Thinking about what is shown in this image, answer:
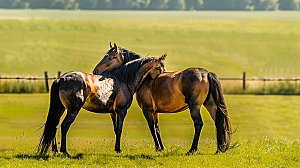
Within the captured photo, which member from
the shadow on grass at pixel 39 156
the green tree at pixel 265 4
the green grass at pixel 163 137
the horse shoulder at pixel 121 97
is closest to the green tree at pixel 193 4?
the green tree at pixel 265 4

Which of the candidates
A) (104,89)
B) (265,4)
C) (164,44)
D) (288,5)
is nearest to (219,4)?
(265,4)

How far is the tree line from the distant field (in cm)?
3261

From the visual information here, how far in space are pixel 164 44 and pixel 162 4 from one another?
5494 cm

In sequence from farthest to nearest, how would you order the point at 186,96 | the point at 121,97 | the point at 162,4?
the point at 162,4 < the point at 186,96 < the point at 121,97

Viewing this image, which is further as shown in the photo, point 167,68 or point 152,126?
point 167,68

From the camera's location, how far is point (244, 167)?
13859 millimetres

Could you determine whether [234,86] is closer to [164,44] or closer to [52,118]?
[52,118]

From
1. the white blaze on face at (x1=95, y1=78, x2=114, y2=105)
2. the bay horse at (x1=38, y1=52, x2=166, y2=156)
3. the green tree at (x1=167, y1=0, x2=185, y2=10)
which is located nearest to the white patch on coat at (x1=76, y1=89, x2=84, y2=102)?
the bay horse at (x1=38, y1=52, x2=166, y2=156)

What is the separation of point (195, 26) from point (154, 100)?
2812 inches

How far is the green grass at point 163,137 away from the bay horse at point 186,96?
613mm

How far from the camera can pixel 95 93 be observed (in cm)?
1428

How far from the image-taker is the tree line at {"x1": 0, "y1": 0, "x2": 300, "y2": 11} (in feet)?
405

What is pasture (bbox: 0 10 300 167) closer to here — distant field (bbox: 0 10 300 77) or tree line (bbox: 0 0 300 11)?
distant field (bbox: 0 10 300 77)

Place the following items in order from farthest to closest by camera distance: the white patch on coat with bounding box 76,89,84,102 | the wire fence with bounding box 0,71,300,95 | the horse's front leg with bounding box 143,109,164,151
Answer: the wire fence with bounding box 0,71,300,95, the horse's front leg with bounding box 143,109,164,151, the white patch on coat with bounding box 76,89,84,102
